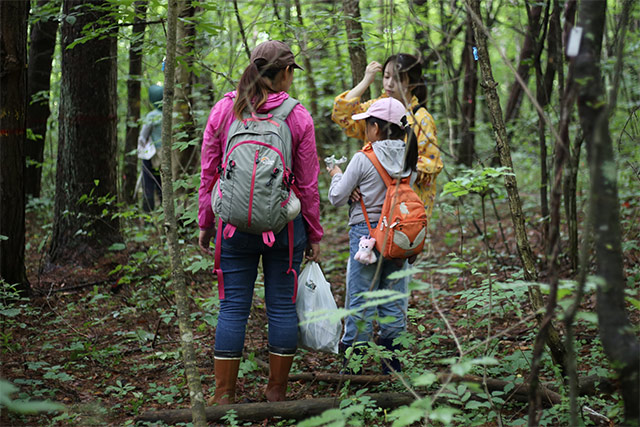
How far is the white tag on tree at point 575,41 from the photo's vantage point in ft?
5.78

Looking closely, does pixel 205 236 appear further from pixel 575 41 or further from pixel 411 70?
pixel 575 41

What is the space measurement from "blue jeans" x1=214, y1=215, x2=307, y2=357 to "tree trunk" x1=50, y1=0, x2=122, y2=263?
284 cm

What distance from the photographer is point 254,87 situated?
9.73ft

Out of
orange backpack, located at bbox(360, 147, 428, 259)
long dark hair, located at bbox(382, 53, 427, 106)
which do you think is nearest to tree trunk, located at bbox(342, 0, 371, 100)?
long dark hair, located at bbox(382, 53, 427, 106)

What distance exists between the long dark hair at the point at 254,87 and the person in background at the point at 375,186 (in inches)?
25.6

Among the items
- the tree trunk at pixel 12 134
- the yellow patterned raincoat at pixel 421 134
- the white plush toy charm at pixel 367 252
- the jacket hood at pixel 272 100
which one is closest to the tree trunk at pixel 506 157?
the yellow patterned raincoat at pixel 421 134

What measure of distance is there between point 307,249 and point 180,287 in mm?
1112

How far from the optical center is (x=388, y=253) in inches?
125

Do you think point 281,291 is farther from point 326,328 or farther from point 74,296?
point 74,296

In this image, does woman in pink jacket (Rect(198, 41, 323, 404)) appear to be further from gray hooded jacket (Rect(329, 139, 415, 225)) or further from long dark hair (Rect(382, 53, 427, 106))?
long dark hair (Rect(382, 53, 427, 106))

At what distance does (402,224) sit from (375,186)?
12.6 inches

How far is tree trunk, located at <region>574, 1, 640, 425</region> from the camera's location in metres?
1.72

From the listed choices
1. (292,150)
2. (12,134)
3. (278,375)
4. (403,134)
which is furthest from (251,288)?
(12,134)

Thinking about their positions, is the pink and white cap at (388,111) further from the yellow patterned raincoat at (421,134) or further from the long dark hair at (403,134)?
the yellow patterned raincoat at (421,134)
